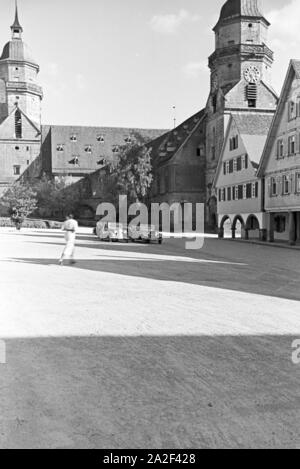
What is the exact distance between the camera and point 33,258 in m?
20.1

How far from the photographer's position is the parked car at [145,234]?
33156 millimetres

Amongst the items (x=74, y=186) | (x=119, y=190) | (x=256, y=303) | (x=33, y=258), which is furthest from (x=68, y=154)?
(x=256, y=303)

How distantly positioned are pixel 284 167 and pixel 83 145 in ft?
208

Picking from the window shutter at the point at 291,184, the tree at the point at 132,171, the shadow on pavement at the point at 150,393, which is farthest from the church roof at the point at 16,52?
the shadow on pavement at the point at 150,393

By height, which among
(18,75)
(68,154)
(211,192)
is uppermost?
(18,75)

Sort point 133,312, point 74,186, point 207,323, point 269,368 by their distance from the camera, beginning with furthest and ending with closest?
1. point 74,186
2. point 133,312
3. point 207,323
4. point 269,368

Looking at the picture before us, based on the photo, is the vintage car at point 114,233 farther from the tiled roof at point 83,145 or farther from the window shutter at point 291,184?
the tiled roof at point 83,145

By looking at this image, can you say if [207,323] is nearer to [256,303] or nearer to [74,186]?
[256,303]

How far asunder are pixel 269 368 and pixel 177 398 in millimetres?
1556

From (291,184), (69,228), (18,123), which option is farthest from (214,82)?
(69,228)

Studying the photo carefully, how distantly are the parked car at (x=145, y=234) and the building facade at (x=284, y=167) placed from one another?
7.59 metres

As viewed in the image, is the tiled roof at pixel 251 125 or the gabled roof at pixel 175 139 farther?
the gabled roof at pixel 175 139

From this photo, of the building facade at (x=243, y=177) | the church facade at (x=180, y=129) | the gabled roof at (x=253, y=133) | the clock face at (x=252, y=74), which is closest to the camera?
the building facade at (x=243, y=177)

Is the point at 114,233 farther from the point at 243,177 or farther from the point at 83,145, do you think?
the point at 83,145
